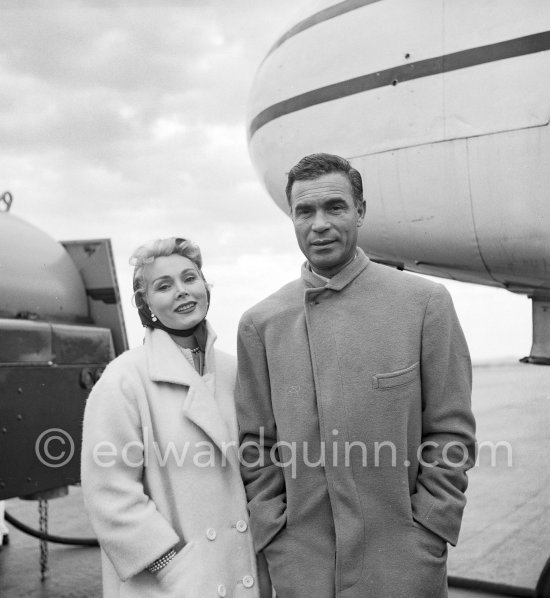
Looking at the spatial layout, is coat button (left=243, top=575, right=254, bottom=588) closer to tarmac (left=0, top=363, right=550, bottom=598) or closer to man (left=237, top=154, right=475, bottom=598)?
man (left=237, top=154, right=475, bottom=598)

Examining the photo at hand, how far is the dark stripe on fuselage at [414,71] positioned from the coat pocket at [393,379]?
2.05m

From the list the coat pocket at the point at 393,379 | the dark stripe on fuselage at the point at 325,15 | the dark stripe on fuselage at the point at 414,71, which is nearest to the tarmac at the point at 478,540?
the dark stripe on fuselage at the point at 414,71

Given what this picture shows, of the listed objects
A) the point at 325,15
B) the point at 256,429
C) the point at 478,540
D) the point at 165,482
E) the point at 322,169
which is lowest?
the point at 478,540

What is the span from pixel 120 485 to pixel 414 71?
2505mm

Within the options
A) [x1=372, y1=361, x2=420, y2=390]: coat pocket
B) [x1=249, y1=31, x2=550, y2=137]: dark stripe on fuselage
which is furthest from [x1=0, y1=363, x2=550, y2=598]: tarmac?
[x1=372, y1=361, x2=420, y2=390]: coat pocket

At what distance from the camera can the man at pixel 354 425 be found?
1.57m

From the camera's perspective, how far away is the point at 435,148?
129 inches

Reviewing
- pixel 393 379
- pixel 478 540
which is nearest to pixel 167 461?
pixel 393 379

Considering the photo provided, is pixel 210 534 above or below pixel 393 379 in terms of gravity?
below

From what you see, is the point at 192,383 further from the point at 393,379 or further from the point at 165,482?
the point at 393,379

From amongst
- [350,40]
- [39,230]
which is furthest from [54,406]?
[350,40]

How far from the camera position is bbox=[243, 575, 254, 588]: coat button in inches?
67.9

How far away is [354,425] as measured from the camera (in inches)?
63.0

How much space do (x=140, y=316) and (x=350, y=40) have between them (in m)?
2.32
